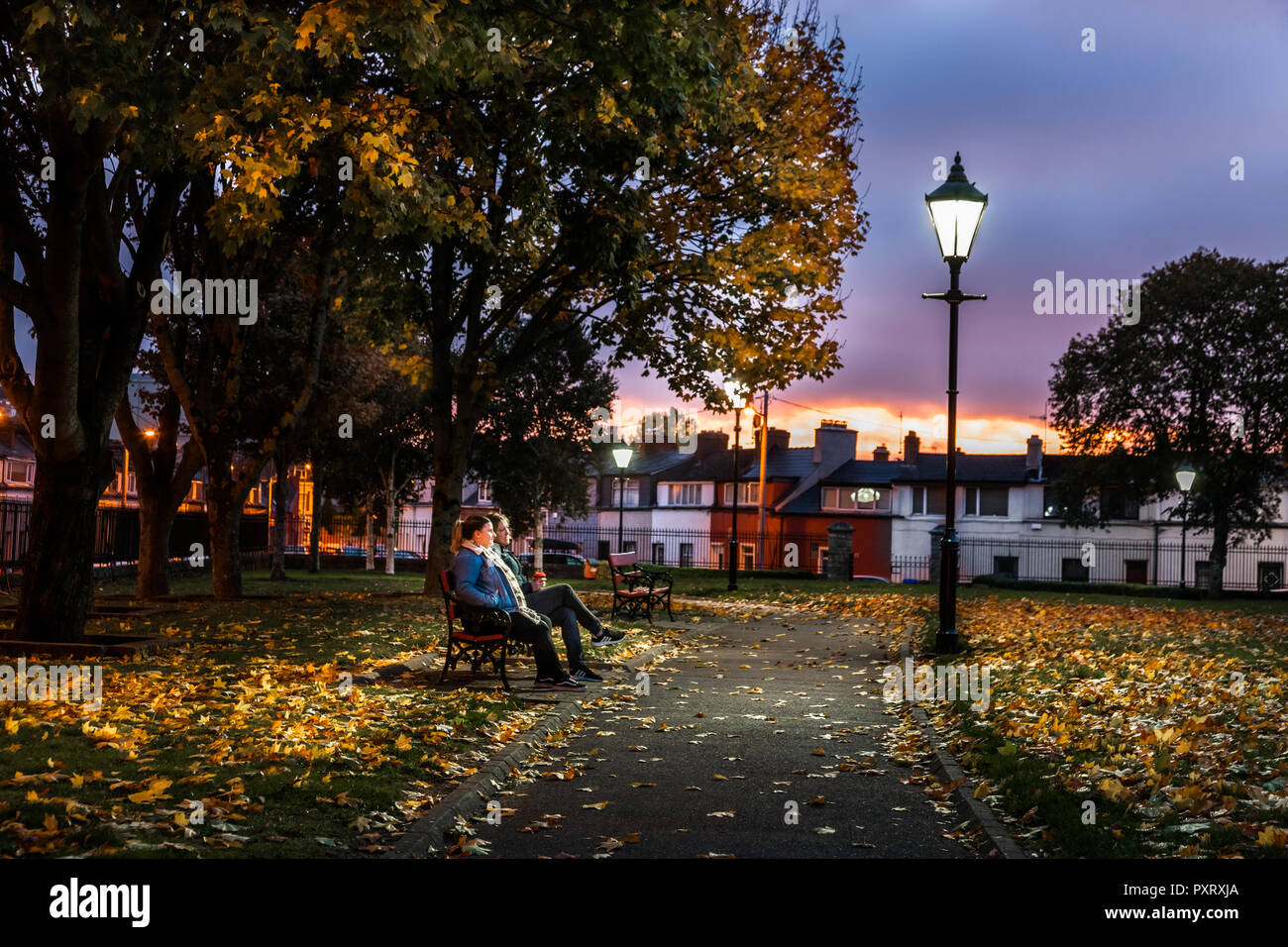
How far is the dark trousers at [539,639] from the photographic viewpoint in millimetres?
11266

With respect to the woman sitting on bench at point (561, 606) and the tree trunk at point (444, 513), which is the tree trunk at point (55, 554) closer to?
the woman sitting on bench at point (561, 606)

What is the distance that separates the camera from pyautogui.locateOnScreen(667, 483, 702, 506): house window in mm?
A: 73938

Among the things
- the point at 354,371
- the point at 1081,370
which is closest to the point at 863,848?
the point at 354,371

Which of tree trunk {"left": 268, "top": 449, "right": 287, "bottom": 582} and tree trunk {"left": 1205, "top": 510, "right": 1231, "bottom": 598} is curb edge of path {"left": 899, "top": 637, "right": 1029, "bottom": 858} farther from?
tree trunk {"left": 1205, "top": 510, "right": 1231, "bottom": 598}

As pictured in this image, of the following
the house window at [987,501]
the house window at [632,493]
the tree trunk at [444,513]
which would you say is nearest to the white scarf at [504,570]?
the tree trunk at [444,513]

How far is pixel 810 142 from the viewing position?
21.1m

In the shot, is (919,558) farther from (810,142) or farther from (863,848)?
(863,848)

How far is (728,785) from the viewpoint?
24.6 ft

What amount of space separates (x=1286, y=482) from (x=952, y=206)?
154 ft

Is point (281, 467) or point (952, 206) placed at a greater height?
point (952, 206)

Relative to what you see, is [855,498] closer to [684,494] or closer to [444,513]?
[684,494]

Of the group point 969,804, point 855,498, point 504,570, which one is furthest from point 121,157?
point 855,498

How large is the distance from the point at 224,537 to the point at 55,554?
348 inches

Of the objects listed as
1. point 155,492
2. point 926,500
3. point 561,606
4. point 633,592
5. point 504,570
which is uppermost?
point 926,500
